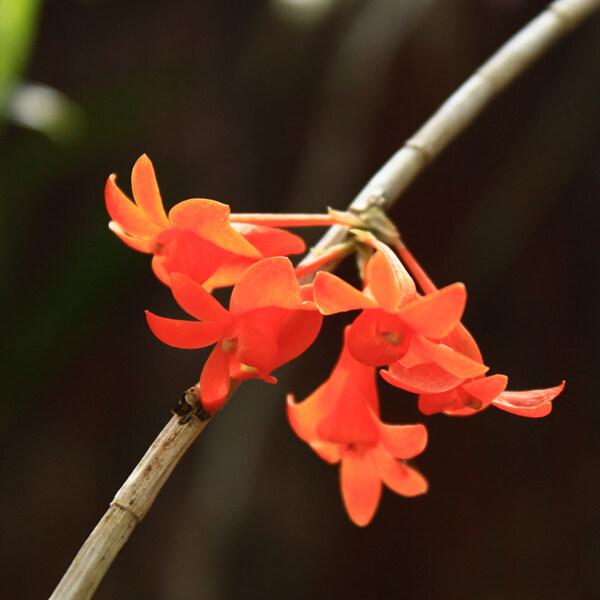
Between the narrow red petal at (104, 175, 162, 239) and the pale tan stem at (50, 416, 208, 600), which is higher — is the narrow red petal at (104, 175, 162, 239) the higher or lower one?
the higher one

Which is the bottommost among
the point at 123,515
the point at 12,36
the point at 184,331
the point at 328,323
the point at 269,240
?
the point at 123,515

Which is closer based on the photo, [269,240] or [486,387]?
[486,387]

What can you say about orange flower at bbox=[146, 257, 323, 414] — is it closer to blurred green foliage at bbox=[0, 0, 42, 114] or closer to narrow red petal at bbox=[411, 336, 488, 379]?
narrow red petal at bbox=[411, 336, 488, 379]

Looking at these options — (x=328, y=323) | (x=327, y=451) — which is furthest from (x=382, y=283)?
(x=328, y=323)

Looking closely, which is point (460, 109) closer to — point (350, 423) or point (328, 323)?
point (350, 423)

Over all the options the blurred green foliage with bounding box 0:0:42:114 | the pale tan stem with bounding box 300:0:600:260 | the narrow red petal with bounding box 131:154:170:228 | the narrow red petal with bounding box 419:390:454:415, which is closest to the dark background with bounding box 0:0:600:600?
the blurred green foliage with bounding box 0:0:42:114

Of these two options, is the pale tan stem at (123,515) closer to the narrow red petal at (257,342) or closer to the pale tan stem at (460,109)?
the narrow red petal at (257,342)

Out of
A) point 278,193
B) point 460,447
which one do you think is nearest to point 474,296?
point 460,447
